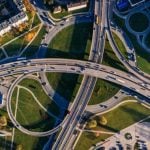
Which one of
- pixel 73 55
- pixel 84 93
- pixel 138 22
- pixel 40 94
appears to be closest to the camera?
pixel 84 93

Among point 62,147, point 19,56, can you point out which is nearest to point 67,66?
point 19,56

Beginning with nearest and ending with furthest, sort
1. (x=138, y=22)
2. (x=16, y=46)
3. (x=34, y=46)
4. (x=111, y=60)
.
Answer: (x=111, y=60), (x=16, y=46), (x=34, y=46), (x=138, y=22)

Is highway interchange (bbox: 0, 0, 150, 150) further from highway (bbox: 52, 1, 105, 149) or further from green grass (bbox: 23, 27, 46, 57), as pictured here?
green grass (bbox: 23, 27, 46, 57)

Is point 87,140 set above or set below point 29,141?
below

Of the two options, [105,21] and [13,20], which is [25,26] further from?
[105,21]

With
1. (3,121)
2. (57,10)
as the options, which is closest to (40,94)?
(3,121)

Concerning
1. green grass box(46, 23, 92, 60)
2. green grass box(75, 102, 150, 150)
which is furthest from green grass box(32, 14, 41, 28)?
green grass box(75, 102, 150, 150)

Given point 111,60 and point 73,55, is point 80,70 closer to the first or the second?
point 73,55
